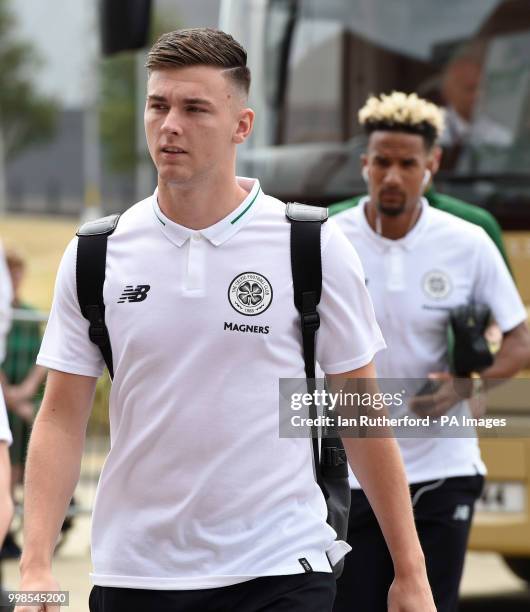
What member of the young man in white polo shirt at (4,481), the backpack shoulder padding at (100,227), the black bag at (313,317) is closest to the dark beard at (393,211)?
the black bag at (313,317)

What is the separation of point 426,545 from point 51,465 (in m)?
2.02

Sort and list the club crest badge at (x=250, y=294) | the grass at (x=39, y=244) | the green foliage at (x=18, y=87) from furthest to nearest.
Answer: the green foliage at (x=18, y=87)
the grass at (x=39, y=244)
the club crest badge at (x=250, y=294)

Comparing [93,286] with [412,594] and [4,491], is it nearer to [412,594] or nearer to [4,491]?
[4,491]

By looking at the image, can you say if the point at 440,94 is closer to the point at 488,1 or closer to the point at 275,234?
the point at 488,1

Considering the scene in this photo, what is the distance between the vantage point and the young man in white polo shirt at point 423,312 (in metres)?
5.15

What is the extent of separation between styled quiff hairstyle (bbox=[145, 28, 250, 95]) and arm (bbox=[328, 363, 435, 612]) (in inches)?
30.3

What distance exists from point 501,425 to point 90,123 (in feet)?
161

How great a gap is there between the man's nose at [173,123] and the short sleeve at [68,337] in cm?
35

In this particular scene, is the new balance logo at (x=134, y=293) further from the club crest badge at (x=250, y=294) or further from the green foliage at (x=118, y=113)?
the green foliage at (x=118, y=113)

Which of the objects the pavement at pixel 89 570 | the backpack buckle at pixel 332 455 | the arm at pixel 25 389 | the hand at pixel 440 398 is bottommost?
the pavement at pixel 89 570

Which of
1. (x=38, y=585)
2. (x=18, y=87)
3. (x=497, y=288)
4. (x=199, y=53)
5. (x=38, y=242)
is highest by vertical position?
(x=199, y=53)

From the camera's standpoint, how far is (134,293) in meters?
3.52

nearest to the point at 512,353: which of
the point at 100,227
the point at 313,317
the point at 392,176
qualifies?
the point at 392,176

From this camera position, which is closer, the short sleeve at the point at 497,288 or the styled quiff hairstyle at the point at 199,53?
the styled quiff hairstyle at the point at 199,53
